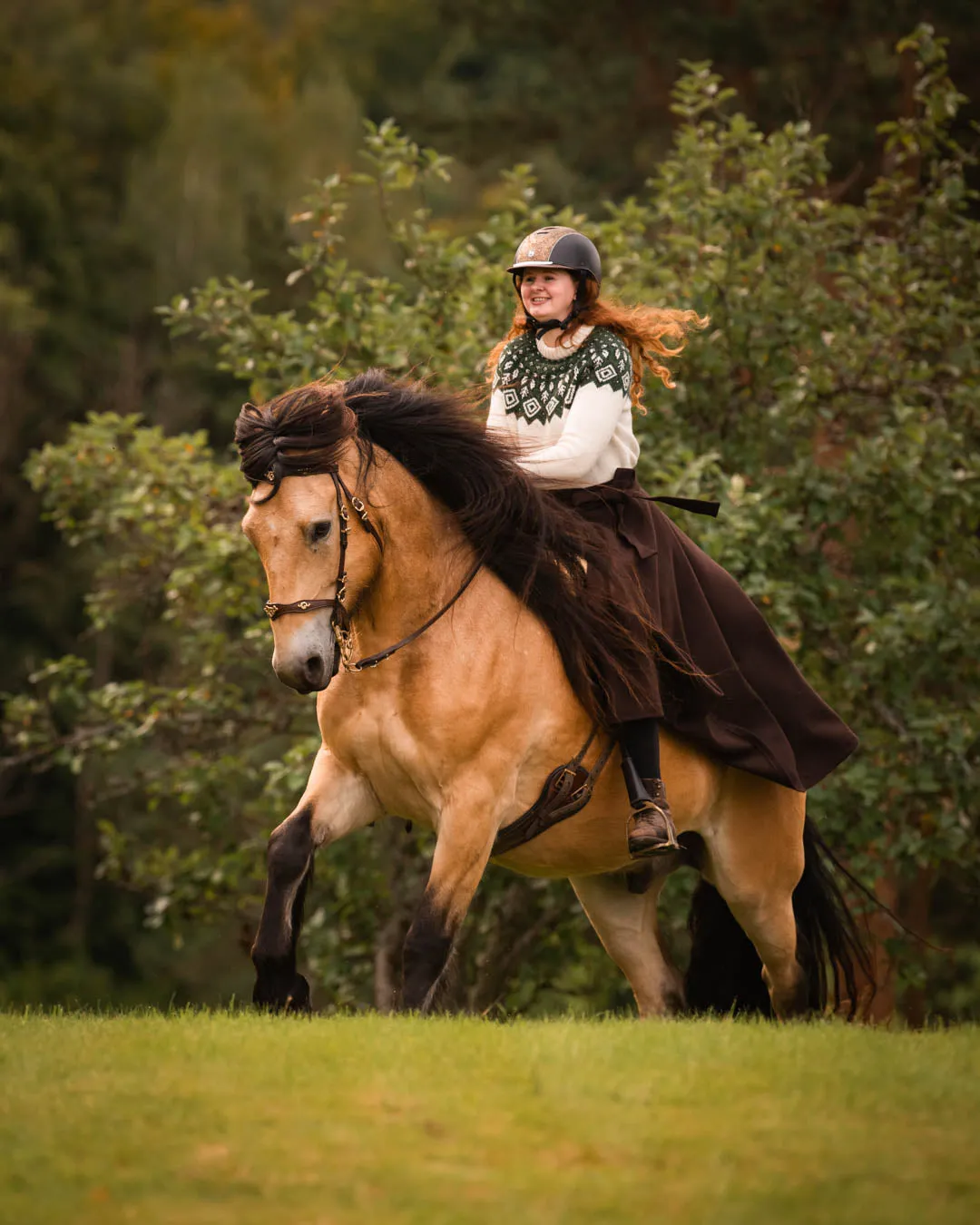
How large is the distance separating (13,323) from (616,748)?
59.3 feet

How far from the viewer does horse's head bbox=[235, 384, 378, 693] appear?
5449 millimetres

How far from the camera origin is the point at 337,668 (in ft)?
18.9

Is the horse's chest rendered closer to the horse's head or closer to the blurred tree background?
the horse's head

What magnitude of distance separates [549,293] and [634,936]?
319cm

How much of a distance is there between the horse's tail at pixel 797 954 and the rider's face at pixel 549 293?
286cm

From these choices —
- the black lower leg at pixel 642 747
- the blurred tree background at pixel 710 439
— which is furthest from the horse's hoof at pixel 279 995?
the blurred tree background at pixel 710 439

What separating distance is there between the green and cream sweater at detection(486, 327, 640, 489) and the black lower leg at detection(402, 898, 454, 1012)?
178cm

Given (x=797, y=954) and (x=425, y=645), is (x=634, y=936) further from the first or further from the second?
(x=425, y=645)

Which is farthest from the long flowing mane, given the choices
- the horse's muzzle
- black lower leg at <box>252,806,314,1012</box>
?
black lower leg at <box>252,806,314,1012</box>

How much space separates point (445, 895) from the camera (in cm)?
593

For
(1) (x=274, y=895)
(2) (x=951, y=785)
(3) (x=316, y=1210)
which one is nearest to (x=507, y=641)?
(1) (x=274, y=895)

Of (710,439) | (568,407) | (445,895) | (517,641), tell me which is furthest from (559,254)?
(710,439)

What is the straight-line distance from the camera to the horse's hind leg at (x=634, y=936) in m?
7.90

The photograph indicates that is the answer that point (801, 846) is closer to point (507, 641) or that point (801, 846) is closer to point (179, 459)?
point (507, 641)
